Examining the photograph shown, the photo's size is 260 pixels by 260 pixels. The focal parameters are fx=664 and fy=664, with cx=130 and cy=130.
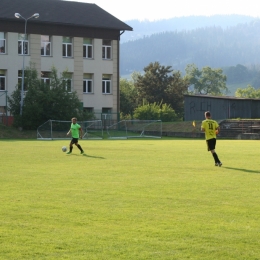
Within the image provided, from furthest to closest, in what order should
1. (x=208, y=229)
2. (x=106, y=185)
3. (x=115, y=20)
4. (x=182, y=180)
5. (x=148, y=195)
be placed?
(x=115, y=20) → (x=182, y=180) → (x=106, y=185) → (x=148, y=195) → (x=208, y=229)

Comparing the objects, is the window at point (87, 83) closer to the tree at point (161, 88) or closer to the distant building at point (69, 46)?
the distant building at point (69, 46)

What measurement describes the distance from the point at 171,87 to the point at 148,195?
91.5 meters

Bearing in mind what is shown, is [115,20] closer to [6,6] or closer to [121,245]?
[6,6]

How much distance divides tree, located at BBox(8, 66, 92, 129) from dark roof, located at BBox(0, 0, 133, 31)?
35.8 ft

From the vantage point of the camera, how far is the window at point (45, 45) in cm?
6894

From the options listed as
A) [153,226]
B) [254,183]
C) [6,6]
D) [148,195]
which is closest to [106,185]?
[148,195]

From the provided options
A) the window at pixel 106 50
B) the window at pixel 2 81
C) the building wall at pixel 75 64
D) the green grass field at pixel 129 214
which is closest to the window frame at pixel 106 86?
the building wall at pixel 75 64

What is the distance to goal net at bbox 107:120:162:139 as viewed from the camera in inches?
2394

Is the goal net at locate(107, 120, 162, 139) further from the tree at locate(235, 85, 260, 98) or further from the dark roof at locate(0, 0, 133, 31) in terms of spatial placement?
the tree at locate(235, 85, 260, 98)

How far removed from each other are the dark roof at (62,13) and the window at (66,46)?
7.06 ft

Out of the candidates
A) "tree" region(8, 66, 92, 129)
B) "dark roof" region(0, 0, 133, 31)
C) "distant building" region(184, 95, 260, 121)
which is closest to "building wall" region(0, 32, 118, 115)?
"dark roof" region(0, 0, 133, 31)

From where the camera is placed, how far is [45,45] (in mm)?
69188

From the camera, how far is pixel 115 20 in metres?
73.7

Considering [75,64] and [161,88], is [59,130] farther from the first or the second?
[161,88]
